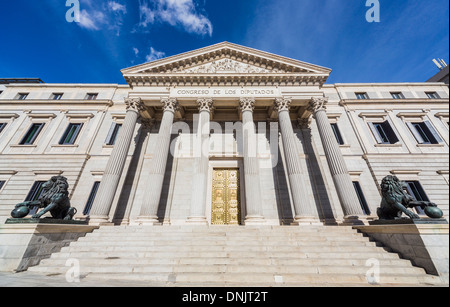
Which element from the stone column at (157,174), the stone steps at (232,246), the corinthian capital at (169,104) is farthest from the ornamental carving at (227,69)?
the stone steps at (232,246)

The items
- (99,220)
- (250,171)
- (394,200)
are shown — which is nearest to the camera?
(394,200)

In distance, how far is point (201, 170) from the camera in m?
11.0

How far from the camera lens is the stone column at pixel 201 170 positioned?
998cm

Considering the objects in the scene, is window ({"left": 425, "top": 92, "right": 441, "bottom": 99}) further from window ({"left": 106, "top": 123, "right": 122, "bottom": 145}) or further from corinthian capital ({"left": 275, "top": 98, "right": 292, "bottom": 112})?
window ({"left": 106, "top": 123, "right": 122, "bottom": 145})

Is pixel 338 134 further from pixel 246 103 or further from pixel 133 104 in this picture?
pixel 133 104

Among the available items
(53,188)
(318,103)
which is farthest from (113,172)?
(318,103)

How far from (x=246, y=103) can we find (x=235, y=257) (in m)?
10.1

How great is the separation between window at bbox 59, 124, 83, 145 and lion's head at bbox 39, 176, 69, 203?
9.67m

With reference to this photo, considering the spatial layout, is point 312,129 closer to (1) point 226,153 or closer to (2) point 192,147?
(1) point 226,153

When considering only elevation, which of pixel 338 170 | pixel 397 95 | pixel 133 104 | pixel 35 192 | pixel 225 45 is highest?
pixel 225 45

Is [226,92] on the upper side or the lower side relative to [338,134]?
upper

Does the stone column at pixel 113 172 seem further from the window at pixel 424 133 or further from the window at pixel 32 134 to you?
the window at pixel 424 133

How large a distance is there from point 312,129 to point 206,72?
10325 mm

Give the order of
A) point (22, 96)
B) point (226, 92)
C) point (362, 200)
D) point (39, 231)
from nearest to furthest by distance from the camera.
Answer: point (39, 231), point (362, 200), point (226, 92), point (22, 96)
